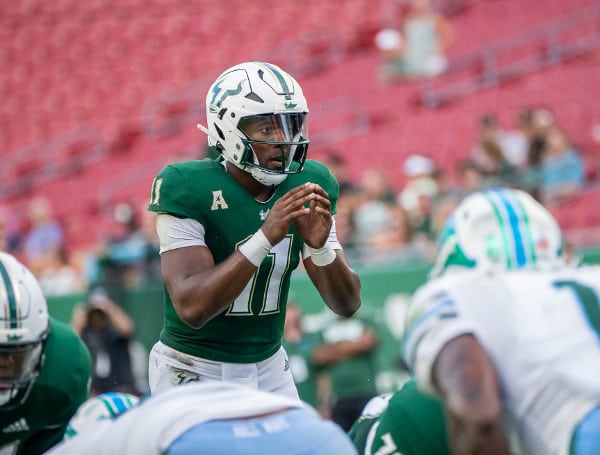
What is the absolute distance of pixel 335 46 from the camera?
1753 centimetres

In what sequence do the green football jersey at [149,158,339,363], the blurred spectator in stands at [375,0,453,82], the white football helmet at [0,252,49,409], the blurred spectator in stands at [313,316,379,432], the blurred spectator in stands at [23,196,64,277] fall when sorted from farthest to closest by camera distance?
the blurred spectator in stands at [375,0,453,82], the blurred spectator in stands at [23,196,64,277], the blurred spectator in stands at [313,316,379,432], the green football jersey at [149,158,339,363], the white football helmet at [0,252,49,409]

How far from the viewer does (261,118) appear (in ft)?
13.9

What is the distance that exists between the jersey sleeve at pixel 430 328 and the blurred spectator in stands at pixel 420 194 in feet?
20.0

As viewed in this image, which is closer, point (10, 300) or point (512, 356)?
point (512, 356)

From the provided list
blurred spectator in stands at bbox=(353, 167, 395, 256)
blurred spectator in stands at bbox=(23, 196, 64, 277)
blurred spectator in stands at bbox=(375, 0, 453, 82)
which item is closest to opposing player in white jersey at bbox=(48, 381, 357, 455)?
blurred spectator in stands at bbox=(353, 167, 395, 256)

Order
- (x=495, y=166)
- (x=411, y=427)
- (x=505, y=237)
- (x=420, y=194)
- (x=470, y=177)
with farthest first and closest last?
(x=420, y=194), (x=495, y=166), (x=470, y=177), (x=411, y=427), (x=505, y=237)

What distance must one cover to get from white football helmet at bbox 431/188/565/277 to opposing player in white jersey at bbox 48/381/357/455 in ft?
1.85

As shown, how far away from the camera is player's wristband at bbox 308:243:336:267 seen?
4.21 metres

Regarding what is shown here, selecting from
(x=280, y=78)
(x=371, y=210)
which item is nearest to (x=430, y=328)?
(x=280, y=78)

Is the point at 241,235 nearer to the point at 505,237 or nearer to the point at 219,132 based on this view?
the point at 219,132

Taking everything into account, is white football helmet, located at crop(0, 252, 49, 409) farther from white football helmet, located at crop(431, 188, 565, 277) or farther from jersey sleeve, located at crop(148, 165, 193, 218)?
white football helmet, located at crop(431, 188, 565, 277)

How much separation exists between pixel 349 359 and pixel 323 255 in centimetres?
395

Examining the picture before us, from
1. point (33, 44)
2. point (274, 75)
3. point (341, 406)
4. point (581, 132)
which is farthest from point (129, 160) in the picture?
point (274, 75)

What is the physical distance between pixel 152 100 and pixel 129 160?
166 centimetres
